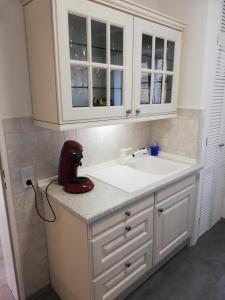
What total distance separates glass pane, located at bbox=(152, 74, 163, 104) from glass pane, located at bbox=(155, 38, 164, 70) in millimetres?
69

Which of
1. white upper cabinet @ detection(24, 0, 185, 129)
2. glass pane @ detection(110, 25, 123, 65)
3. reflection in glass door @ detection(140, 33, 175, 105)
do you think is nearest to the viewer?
white upper cabinet @ detection(24, 0, 185, 129)

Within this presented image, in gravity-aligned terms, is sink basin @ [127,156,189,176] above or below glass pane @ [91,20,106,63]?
below

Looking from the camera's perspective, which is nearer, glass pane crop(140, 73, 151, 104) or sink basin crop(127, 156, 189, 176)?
glass pane crop(140, 73, 151, 104)

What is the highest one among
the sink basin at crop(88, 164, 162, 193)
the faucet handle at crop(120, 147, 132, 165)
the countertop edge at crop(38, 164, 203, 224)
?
the faucet handle at crop(120, 147, 132, 165)

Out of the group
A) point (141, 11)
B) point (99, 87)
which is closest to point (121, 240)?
point (99, 87)

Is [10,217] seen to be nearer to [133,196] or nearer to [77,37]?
[133,196]

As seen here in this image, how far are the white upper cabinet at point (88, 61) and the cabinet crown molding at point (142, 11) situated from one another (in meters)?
0.01

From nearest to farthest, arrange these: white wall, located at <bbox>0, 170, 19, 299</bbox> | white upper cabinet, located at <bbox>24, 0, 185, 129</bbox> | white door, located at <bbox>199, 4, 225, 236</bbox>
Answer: white upper cabinet, located at <bbox>24, 0, 185, 129</bbox> < white wall, located at <bbox>0, 170, 19, 299</bbox> < white door, located at <bbox>199, 4, 225, 236</bbox>

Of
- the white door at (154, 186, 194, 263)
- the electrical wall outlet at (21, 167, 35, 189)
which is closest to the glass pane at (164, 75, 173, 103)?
the white door at (154, 186, 194, 263)

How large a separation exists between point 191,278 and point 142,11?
2066 millimetres

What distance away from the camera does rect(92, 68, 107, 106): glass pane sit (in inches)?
56.2

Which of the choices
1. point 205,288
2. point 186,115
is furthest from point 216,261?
point 186,115

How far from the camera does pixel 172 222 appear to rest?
1.89 meters

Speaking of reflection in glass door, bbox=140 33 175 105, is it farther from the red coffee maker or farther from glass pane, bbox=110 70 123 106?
the red coffee maker
